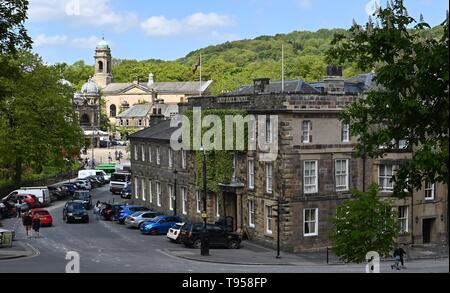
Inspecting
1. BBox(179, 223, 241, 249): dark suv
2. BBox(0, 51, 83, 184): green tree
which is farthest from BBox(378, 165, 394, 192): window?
BBox(0, 51, 83, 184): green tree

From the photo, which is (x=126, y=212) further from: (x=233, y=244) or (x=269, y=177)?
(x=269, y=177)

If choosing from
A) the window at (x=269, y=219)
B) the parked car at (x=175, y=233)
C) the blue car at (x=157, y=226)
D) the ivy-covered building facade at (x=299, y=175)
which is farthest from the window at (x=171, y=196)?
the window at (x=269, y=219)

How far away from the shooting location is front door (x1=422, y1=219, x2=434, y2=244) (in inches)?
1801

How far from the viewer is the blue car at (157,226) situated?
46.1 m

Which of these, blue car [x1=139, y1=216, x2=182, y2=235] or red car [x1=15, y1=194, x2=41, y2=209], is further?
red car [x1=15, y1=194, x2=41, y2=209]

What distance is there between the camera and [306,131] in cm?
4069

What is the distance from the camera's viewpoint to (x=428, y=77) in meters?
18.8

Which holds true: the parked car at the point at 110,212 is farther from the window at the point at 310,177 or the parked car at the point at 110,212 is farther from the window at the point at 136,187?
the window at the point at 310,177

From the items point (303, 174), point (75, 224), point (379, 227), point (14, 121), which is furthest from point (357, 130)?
point (14, 121)

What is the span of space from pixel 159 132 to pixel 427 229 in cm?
2460

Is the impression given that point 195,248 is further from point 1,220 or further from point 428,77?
point 428,77

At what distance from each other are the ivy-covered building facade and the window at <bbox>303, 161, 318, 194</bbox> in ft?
0.19

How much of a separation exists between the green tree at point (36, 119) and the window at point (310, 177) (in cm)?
3293

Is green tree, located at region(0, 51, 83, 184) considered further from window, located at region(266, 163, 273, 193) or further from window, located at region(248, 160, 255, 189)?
window, located at region(266, 163, 273, 193)
